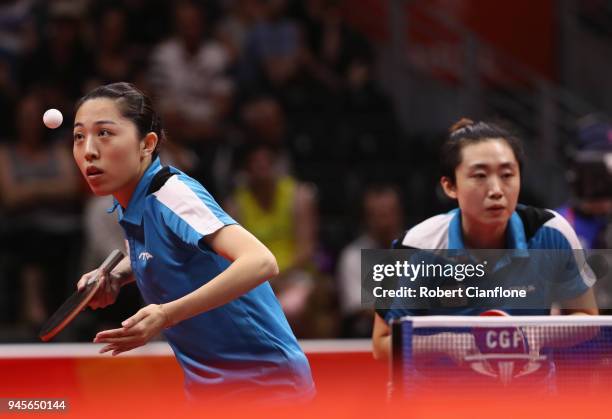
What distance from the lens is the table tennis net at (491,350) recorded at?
7.64ft

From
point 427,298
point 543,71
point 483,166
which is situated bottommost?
point 427,298

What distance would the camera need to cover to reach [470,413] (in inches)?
81.0

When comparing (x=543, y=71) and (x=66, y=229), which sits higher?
(x=543, y=71)

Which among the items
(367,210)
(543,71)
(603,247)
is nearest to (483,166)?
(603,247)

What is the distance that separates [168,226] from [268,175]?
3.16 metres

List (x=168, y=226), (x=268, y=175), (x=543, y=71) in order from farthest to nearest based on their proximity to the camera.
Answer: (x=543, y=71)
(x=268, y=175)
(x=168, y=226)

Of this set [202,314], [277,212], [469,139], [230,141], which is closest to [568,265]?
[469,139]

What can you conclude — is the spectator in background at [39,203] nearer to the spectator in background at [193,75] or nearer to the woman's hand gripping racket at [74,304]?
the spectator in background at [193,75]

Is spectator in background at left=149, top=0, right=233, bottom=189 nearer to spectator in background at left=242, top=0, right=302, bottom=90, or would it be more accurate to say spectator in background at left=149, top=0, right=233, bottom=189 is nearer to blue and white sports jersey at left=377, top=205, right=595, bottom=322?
spectator in background at left=242, top=0, right=302, bottom=90

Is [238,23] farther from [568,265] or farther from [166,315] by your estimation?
[166,315]

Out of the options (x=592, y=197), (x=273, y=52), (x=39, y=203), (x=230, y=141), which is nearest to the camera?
(x=592, y=197)

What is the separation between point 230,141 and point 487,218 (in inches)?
158

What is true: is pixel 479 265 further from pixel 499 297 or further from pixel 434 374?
pixel 434 374

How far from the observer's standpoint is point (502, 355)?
2.34 metres
